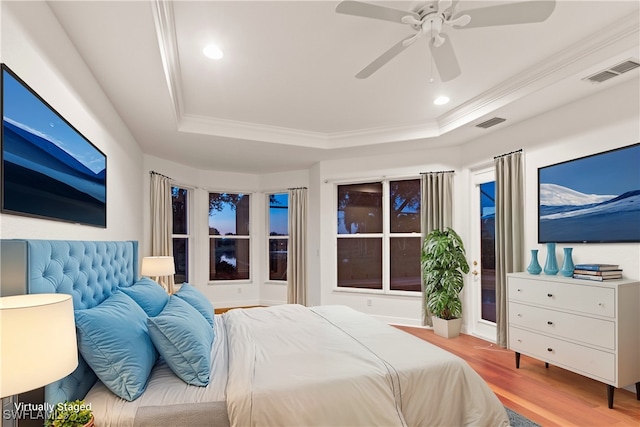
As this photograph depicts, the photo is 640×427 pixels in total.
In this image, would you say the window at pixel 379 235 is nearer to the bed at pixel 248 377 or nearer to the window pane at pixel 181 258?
the window pane at pixel 181 258

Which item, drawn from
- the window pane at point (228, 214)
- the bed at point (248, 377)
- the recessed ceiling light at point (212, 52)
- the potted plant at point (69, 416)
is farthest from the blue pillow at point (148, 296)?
the window pane at point (228, 214)

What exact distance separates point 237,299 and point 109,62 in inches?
188

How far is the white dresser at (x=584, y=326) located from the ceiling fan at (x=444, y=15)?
205 cm

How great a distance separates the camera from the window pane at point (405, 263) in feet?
16.9

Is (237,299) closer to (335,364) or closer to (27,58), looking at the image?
(335,364)

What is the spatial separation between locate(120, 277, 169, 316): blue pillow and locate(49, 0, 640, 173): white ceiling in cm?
159

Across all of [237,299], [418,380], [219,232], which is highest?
[219,232]

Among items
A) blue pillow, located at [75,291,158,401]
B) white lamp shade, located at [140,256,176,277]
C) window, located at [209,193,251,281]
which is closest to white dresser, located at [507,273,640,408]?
blue pillow, located at [75,291,158,401]

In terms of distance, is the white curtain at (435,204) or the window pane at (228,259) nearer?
the white curtain at (435,204)

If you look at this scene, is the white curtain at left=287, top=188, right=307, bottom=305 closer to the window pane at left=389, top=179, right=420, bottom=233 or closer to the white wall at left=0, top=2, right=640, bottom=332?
the white wall at left=0, top=2, right=640, bottom=332

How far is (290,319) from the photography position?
3020 mm

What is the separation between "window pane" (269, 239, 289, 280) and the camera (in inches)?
256

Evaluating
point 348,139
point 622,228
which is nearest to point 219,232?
point 348,139

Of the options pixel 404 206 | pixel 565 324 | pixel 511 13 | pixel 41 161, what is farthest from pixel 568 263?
pixel 41 161
